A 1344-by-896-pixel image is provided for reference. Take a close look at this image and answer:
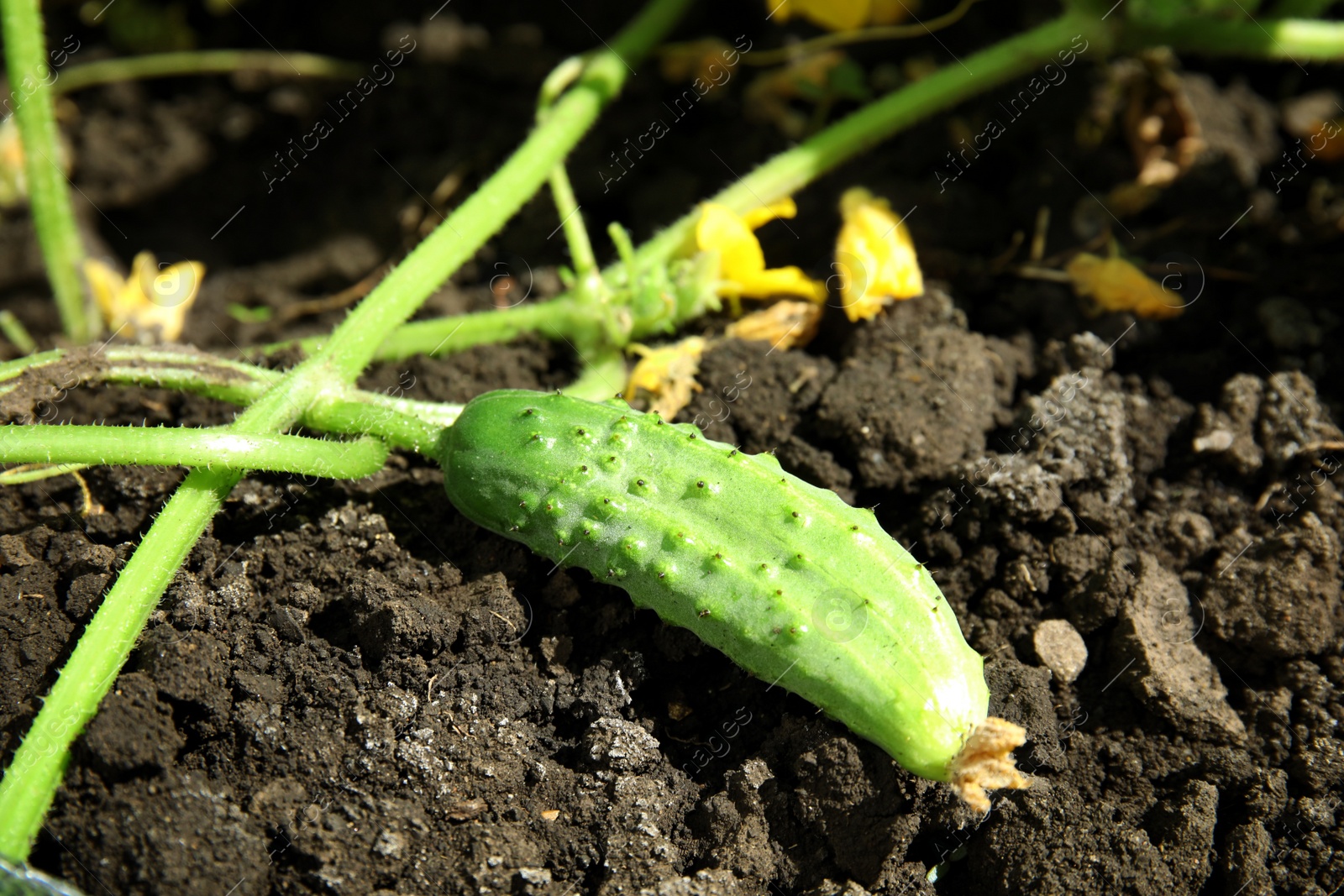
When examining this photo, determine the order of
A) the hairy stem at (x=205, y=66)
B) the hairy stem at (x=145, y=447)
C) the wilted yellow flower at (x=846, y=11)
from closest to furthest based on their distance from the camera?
the hairy stem at (x=145, y=447), the wilted yellow flower at (x=846, y=11), the hairy stem at (x=205, y=66)

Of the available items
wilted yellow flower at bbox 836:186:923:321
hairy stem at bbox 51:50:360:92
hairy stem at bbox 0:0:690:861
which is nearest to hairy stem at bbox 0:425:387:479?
hairy stem at bbox 0:0:690:861

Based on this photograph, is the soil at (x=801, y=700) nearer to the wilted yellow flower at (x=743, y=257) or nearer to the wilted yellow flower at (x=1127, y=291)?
the wilted yellow flower at (x=1127, y=291)

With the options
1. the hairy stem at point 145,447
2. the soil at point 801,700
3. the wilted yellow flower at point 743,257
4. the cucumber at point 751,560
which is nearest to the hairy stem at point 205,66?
the soil at point 801,700

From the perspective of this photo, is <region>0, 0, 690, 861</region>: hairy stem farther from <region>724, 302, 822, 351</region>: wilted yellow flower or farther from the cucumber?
<region>724, 302, 822, 351</region>: wilted yellow flower

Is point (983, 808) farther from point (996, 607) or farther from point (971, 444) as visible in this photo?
point (971, 444)

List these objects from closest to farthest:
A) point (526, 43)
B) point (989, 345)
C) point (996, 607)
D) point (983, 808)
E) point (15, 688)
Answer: point (983, 808) < point (15, 688) < point (996, 607) < point (989, 345) < point (526, 43)

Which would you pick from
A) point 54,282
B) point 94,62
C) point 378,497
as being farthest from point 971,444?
point 94,62
